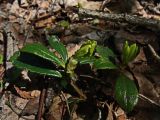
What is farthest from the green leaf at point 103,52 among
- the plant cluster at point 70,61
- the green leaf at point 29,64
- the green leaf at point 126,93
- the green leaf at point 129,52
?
the green leaf at point 29,64

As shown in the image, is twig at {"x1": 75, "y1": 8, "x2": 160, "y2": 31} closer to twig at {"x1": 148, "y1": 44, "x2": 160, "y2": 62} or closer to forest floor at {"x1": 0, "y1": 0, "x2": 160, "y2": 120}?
forest floor at {"x1": 0, "y1": 0, "x2": 160, "y2": 120}

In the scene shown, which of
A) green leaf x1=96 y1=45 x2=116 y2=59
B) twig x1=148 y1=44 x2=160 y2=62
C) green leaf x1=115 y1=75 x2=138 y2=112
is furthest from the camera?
twig x1=148 y1=44 x2=160 y2=62

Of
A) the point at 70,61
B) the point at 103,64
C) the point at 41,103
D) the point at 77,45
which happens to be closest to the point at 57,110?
the point at 41,103

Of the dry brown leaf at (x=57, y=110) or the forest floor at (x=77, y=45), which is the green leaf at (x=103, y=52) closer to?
the forest floor at (x=77, y=45)

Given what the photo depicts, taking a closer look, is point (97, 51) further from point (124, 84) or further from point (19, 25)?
point (19, 25)

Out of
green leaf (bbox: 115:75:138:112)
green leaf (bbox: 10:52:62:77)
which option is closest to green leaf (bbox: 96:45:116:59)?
green leaf (bbox: 115:75:138:112)

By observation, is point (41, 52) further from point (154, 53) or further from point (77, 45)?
point (154, 53)
